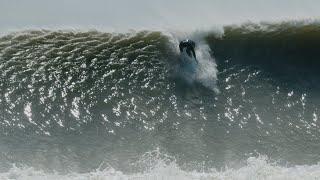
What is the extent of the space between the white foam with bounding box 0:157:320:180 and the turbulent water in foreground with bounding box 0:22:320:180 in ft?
0.09

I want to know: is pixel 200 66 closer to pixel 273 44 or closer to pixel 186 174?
pixel 273 44

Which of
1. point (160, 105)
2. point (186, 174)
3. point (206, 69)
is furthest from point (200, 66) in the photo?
point (186, 174)

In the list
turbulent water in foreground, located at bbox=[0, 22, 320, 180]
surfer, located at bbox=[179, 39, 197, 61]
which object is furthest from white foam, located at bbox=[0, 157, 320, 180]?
surfer, located at bbox=[179, 39, 197, 61]

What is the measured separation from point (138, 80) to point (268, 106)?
4.09m

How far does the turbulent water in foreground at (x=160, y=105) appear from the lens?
58.4 feet

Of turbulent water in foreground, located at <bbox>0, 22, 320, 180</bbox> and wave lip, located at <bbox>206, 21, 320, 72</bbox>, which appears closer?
turbulent water in foreground, located at <bbox>0, 22, 320, 180</bbox>

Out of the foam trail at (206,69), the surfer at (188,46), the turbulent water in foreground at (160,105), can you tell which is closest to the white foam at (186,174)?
the turbulent water in foreground at (160,105)

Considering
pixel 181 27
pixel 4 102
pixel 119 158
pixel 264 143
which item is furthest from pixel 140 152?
pixel 181 27

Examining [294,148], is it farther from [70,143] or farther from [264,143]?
[70,143]

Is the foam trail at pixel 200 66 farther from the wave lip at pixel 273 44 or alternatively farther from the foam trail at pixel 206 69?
the wave lip at pixel 273 44

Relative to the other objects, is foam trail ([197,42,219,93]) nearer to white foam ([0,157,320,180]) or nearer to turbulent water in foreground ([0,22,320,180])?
turbulent water in foreground ([0,22,320,180])

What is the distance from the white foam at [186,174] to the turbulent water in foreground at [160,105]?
3 centimetres

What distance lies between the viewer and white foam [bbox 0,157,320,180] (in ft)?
53.9

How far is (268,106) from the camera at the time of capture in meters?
20.1
